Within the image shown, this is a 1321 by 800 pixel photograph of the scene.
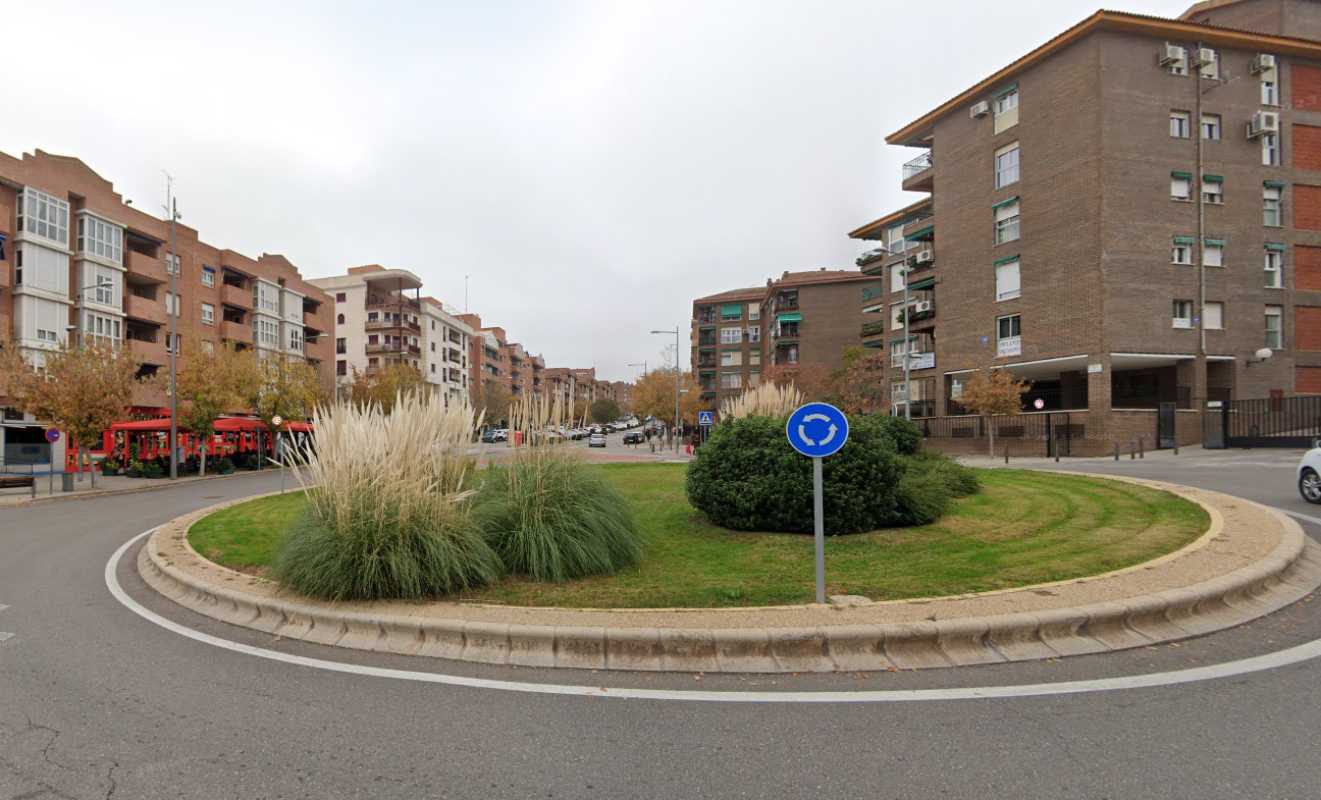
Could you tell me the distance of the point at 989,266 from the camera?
34594 millimetres

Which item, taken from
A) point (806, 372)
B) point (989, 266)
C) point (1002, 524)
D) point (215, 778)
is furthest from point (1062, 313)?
point (215, 778)

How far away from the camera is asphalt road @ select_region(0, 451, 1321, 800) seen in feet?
9.70

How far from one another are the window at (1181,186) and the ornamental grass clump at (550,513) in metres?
34.7

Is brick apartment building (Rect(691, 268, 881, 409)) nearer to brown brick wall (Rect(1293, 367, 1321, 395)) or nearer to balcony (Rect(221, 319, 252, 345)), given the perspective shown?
brown brick wall (Rect(1293, 367, 1321, 395))

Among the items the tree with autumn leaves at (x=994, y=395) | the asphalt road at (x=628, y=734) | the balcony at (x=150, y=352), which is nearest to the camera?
the asphalt road at (x=628, y=734)

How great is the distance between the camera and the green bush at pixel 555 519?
651 centimetres

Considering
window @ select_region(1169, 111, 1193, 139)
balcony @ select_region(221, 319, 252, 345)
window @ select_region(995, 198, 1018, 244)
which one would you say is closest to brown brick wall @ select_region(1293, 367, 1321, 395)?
window @ select_region(1169, 111, 1193, 139)

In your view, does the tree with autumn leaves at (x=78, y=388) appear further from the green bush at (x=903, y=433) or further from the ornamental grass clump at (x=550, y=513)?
the green bush at (x=903, y=433)

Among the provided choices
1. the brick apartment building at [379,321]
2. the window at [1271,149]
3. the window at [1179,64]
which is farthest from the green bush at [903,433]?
the brick apartment building at [379,321]

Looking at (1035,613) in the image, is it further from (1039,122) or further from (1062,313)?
(1039,122)

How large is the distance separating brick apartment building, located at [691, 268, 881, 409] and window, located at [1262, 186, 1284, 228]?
29.4 meters

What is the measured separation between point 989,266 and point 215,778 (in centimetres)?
3827

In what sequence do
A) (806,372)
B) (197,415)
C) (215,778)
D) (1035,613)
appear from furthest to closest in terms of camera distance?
(806,372), (197,415), (1035,613), (215,778)

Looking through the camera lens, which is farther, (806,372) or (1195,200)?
(806,372)
